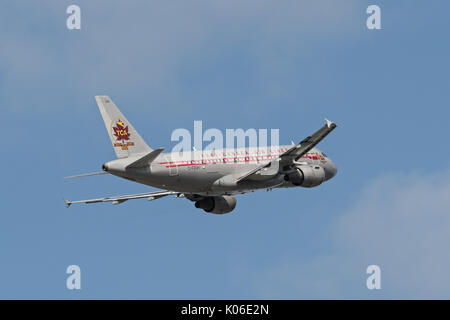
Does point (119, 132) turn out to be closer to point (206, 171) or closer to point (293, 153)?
point (206, 171)

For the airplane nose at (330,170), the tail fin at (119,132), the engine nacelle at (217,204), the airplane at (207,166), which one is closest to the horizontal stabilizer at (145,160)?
the airplane at (207,166)

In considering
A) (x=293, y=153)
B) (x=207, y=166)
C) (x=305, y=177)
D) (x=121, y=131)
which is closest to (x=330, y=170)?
(x=305, y=177)

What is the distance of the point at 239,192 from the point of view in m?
88.2

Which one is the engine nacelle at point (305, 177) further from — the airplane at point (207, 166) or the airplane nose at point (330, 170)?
the airplane nose at point (330, 170)

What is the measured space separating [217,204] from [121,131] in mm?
12143

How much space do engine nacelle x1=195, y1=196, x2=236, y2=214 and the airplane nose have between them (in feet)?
27.8

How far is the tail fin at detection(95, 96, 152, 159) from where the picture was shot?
84.3 m

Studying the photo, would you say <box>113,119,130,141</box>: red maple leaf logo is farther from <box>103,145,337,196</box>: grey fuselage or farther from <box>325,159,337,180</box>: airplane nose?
<box>325,159,337,180</box>: airplane nose

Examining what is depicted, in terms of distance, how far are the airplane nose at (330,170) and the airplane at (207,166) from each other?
8.11 ft

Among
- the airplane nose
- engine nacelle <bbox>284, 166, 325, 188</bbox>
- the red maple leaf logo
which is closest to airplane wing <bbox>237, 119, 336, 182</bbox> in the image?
engine nacelle <bbox>284, 166, 325, 188</bbox>

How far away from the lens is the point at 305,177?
88.3 m
